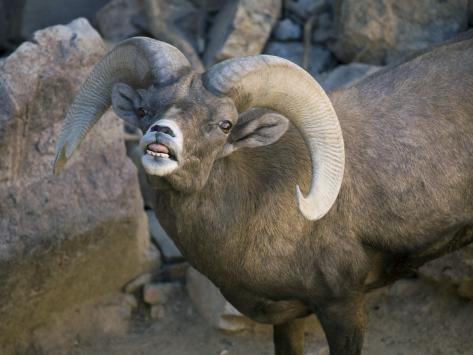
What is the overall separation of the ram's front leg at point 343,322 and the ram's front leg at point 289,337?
0.74 m

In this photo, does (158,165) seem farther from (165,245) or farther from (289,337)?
(165,245)

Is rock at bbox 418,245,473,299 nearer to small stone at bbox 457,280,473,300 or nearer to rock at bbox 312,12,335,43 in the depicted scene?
small stone at bbox 457,280,473,300

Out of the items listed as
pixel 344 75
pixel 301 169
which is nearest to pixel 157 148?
pixel 301 169

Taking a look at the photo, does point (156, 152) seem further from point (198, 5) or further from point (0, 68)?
point (198, 5)

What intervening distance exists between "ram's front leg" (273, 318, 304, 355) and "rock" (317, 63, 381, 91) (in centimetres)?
294

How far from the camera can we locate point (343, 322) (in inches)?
245

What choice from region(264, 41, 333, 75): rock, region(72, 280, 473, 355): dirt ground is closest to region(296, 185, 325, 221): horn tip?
region(72, 280, 473, 355): dirt ground

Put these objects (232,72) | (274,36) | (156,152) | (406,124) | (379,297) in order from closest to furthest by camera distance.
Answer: (156,152)
(232,72)
(406,124)
(379,297)
(274,36)

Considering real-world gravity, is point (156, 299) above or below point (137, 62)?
below

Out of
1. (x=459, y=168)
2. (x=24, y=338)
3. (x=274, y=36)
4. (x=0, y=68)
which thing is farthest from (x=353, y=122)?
(x=274, y=36)

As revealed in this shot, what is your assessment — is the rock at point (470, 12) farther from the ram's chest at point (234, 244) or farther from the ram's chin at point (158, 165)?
the ram's chin at point (158, 165)

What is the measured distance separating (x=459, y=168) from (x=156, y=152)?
8.18 feet

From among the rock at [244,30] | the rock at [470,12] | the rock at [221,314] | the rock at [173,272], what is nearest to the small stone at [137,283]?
the rock at [173,272]

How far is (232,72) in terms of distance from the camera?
5348mm
